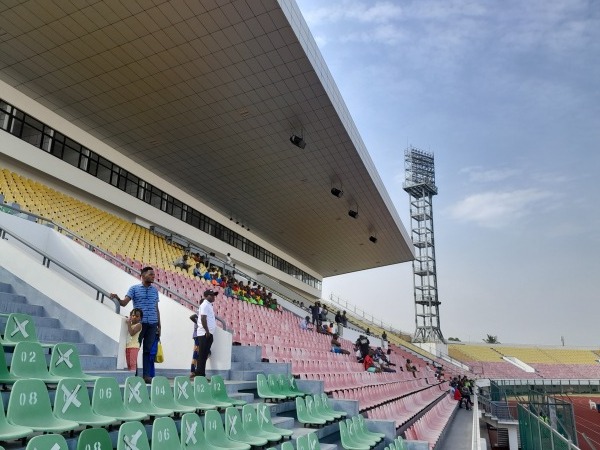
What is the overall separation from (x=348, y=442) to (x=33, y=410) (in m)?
3.17

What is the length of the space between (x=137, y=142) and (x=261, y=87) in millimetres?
5479

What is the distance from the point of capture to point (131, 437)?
273cm

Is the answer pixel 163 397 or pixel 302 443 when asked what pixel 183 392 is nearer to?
pixel 163 397

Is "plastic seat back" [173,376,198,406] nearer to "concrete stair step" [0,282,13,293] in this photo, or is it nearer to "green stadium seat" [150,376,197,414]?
"green stadium seat" [150,376,197,414]

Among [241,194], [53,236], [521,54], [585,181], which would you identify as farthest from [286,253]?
[53,236]

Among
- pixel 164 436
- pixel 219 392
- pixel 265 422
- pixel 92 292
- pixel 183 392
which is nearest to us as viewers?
pixel 164 436

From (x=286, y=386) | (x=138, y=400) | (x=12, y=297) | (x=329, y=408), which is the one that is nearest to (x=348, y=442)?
(x=329, y=408)

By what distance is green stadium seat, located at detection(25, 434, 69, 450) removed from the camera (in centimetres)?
212

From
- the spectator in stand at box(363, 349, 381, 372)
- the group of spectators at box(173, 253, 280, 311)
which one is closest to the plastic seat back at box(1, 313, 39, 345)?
the group of spectators at box(173, 253, 280, 311)

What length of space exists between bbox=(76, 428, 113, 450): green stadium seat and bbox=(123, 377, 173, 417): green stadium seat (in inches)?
36.6

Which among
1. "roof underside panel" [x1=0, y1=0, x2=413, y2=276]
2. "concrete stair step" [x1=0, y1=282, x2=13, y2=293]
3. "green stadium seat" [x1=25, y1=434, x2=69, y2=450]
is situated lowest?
"green stadium seat" [x1=25, y1=434, x2=69, y2=450]

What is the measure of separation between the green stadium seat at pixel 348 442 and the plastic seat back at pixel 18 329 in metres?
3.20

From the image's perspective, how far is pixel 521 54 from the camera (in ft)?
45.1

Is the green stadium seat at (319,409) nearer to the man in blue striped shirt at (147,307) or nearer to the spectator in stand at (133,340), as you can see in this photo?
the man in blue striped shirt at (147,307)
